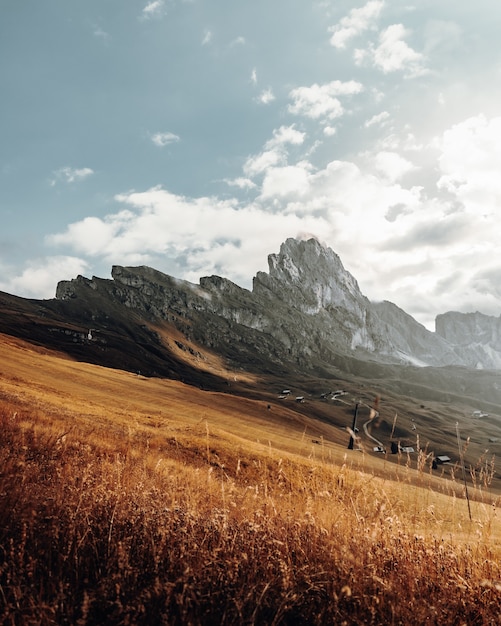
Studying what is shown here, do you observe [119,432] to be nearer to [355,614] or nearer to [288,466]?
[288,466]

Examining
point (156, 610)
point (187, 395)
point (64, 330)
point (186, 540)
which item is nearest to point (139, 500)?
point (186, 540)

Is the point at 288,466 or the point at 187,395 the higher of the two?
the point at 288,466

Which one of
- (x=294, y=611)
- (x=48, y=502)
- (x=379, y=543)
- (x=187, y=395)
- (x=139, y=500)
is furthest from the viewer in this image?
(x=187, y=395)

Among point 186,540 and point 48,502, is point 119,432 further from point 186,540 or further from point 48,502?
point 186,540

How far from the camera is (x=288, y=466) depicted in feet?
66.6

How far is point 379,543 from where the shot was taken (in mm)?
4852

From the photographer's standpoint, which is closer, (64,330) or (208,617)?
(208,617)

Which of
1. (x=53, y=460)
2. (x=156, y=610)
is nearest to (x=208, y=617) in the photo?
(x=156, y=610)

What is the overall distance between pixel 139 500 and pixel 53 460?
4.77 m

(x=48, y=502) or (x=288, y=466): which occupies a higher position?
(x=48, y=502)

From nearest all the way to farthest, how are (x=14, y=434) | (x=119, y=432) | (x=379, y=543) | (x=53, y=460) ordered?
(x=379, y=543), (x=53, y=460), (x=14, y=434), (x=119, y=432)

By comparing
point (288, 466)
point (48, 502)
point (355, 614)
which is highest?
point (355, 614)

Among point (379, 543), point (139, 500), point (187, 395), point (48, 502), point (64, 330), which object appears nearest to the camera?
point (379, 543)

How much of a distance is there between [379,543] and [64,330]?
18899cm
